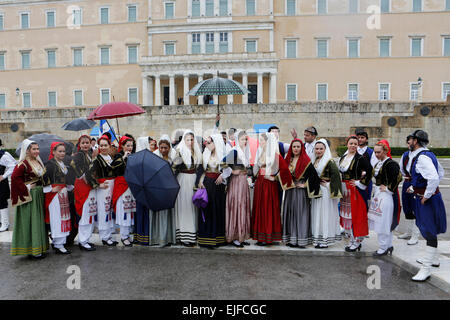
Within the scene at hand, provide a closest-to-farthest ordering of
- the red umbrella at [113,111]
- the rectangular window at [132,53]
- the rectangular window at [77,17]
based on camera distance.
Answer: the red umbrella at [113,111] → the rectangular window at [132,53] → the rectangular window at [77,17]

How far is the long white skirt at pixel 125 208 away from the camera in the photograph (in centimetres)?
600

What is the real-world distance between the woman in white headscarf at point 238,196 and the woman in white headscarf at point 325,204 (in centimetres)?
118

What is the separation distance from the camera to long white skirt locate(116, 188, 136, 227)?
6.00 m

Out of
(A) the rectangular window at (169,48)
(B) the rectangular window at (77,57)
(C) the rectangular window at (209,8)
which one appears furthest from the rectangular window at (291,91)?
(B) the rectangular window at (77,57)

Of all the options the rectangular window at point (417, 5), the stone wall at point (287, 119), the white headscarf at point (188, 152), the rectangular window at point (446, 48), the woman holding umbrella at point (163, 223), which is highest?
the rectangular window at point (417, 5)

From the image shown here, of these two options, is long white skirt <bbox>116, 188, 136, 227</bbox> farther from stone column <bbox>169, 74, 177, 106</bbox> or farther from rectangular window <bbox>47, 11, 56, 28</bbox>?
rectangular window <bbox>47, 11, 56, 28</bbox>

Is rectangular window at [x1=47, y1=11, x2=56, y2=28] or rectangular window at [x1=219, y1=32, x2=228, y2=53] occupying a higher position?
rectangular window at [x1=47, y1=11, x2=56, y2=28]

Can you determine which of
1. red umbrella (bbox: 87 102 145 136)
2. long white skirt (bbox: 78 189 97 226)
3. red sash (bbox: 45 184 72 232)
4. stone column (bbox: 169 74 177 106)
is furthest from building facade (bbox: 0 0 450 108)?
red sash (bbox: 45 184 72 232)

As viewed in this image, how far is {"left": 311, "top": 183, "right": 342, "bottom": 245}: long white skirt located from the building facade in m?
32.1

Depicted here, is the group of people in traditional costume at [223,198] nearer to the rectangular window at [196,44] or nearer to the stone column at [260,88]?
the stone column at [260,88]

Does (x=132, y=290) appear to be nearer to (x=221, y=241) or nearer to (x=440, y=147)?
(x=221, y=241)

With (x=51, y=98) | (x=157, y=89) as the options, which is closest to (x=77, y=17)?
Result: (x=51, y=98)
